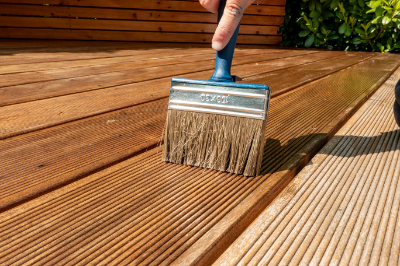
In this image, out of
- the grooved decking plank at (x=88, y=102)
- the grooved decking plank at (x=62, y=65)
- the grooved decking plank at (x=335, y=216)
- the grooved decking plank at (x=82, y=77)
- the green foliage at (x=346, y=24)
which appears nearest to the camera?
the grooved decking plank at (x=335, y=216)

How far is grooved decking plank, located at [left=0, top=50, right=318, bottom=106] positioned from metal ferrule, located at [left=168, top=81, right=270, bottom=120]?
0.76 metres

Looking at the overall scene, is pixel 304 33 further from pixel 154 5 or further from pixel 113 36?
pixel 113 36

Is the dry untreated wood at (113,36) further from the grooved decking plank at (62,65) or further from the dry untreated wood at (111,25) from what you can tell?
the grooved decking plank at (62,65)

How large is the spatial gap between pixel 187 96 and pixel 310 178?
1.17 ft

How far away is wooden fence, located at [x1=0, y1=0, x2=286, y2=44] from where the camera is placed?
12.7ft

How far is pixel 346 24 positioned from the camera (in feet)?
14.3

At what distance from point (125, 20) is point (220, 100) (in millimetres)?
3603

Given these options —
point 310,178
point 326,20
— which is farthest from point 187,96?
point 326,20

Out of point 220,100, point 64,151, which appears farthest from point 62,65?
point 220,100

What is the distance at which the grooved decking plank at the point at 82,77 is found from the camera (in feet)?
4.96

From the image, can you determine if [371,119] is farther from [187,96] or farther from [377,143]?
[187,96]

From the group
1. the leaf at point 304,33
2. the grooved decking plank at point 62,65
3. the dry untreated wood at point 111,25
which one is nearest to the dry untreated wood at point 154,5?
the dry untreated wood at point 111,25

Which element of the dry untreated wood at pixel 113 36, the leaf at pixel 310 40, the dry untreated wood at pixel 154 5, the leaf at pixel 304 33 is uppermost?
the dry untreated wood at pixel 154 5

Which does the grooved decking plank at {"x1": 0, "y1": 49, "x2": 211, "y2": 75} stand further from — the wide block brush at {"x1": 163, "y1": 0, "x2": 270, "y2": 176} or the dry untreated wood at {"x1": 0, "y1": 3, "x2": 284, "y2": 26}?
the dry untreated wood at {"x1": 0, "y1": 3, "x2": 284, "y2": 26}
